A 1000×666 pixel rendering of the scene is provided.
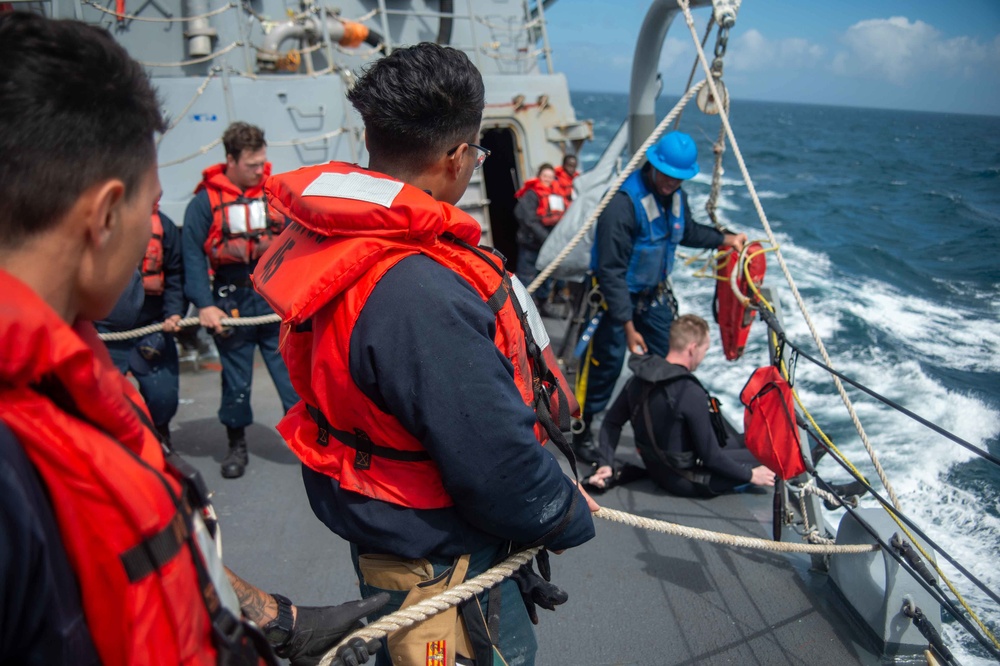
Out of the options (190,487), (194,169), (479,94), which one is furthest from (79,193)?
(194,169)

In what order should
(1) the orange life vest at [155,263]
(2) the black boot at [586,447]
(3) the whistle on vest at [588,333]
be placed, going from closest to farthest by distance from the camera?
(1) the orange life vest at [155,263]
(3) the whistle on vest at [588,333]
(2) the black boot at [586,447]

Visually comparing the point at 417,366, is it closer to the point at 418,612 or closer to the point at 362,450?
the point at 362,450

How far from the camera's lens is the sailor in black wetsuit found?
12.0 feet

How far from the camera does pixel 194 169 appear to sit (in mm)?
6648

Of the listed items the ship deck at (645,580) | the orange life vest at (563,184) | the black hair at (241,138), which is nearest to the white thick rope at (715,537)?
the ship deck at (645,580)

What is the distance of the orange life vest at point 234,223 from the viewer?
399 cm

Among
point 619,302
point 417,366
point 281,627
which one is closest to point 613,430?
point 619,302

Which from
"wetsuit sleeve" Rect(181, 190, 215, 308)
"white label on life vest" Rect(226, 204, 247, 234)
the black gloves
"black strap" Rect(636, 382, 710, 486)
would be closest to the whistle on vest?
"black strap" Rect(636, 382, 710, 486)

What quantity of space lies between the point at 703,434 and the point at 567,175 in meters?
5.40

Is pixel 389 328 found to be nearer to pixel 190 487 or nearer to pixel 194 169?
pixel 190 487

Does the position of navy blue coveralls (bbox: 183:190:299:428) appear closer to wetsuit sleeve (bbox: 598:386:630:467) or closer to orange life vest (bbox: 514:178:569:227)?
wetsuit sleeve (bbox: 598:386:630:467)

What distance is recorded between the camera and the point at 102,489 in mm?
789

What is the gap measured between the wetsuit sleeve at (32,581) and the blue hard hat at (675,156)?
367 centimetres

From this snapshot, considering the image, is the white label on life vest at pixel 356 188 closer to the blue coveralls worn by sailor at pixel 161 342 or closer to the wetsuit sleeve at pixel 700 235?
the blue coveralls worn by sailor at pixel 161 342
